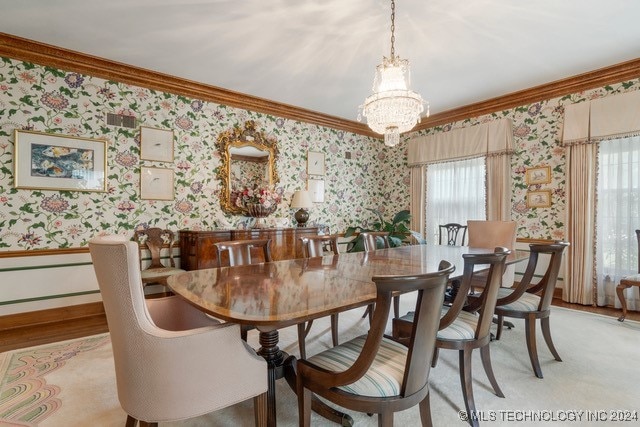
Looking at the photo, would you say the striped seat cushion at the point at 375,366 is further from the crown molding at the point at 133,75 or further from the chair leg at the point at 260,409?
the crown molding at the point at 133,75

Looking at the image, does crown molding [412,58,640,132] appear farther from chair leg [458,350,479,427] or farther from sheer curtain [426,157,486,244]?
chair leg [458,350,479,427]

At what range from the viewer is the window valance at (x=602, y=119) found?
3.39m

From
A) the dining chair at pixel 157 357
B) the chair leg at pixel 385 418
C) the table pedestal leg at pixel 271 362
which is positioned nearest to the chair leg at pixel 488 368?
the chair leg at pixel 385 418

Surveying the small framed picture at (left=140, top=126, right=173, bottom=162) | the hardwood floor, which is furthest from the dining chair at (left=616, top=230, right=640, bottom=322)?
the small framed picture at (left=140, top=126, right=173, bottom=162)

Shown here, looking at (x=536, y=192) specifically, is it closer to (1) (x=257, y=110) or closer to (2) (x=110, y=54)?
(1) (x=257, y=110)

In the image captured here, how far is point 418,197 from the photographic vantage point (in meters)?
5.43

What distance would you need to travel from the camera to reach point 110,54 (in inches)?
125

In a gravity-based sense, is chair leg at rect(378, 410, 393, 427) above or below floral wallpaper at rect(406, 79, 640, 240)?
below

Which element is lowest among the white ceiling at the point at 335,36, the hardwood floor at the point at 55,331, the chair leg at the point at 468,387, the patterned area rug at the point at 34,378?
the hardwood floor at the point at 55,331

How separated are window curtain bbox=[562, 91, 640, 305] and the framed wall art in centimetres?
549

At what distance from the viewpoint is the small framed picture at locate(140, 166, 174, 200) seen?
362cm

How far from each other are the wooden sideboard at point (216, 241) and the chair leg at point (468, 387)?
238 cm

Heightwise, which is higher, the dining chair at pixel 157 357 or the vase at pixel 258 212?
the vase at pixel 258 212

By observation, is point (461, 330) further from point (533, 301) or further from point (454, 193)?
point (454, 193)
